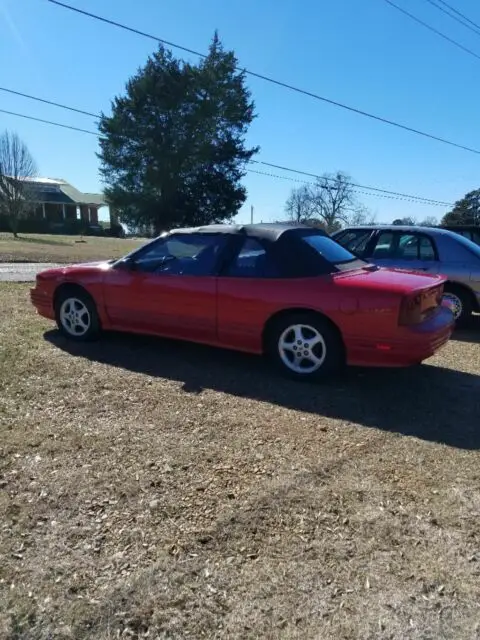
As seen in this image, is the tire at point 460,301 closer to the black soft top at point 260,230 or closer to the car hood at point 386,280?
the car hood at point 386,280

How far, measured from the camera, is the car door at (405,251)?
24.4ft

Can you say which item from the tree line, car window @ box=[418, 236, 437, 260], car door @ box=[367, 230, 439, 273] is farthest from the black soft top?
the tree line

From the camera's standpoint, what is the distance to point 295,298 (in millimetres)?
4484

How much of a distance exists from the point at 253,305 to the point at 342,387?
3.77 ft

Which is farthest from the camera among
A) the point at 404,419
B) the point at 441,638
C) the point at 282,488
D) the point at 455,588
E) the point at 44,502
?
the point at 404,419

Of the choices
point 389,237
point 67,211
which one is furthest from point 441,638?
point 67,211

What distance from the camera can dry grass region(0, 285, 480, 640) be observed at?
1992 millimetres

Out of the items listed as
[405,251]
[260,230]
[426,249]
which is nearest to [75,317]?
[260,230]

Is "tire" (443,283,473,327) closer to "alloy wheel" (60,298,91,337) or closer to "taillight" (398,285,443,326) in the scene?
"taillight" (398,285,443,326)

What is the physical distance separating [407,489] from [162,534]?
4.85ft

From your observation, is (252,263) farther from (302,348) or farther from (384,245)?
(384,245)

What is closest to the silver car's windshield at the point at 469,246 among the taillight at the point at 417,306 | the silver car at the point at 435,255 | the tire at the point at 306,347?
the silver car at the point at 435,255

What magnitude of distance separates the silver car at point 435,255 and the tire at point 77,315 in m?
3.72

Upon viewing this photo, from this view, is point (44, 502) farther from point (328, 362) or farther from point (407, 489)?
point (328, 362)
